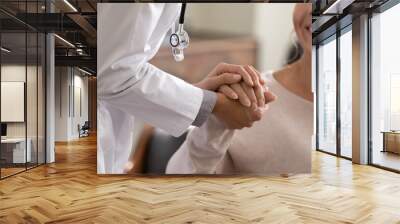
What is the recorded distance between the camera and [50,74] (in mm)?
7965

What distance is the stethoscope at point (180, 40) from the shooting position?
5.82 m

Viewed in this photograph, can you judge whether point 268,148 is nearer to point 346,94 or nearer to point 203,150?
point 203,150

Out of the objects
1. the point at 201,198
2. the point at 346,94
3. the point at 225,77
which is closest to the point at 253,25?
the point at 225,77

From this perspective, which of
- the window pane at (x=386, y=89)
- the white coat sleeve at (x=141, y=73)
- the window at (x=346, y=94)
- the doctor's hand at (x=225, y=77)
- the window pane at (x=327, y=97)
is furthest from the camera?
the window pane at (x=327, y=97)

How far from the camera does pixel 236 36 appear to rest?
5.90m

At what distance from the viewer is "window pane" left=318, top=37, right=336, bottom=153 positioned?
9.67 m

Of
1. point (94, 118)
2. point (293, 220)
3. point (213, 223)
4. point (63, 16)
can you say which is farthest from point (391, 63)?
point (94, 118)

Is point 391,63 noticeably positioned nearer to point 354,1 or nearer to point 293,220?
point 354,1

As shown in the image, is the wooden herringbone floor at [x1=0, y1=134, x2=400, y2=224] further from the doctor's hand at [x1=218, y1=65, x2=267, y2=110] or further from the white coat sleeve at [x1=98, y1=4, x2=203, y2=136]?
the doctor's hand at [x1=218, y1=65, x2=267, y2=110]

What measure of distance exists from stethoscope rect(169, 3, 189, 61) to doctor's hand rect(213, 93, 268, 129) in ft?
2.65

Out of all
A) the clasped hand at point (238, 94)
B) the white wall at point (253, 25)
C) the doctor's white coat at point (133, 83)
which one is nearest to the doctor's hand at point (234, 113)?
the clasped hand at point (238, 94)

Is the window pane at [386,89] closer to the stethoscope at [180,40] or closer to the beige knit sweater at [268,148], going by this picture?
the beige knit sweater at [268,148]

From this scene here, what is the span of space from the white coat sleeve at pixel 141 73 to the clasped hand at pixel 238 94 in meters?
0.28

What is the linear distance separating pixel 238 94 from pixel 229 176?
1288 mm
